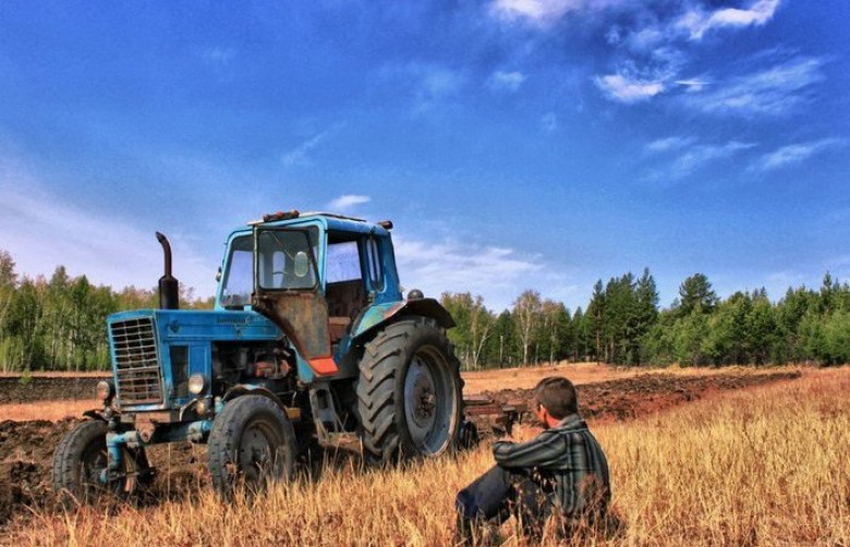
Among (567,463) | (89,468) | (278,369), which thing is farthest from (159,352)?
(567,463)

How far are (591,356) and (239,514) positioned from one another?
9270cm

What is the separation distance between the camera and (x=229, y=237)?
823 centimetres

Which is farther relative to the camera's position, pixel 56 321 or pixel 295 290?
pixel 56 321

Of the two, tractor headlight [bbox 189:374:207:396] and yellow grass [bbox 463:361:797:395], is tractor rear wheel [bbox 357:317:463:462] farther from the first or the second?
yellow grass [bbox 463:361:797:395]

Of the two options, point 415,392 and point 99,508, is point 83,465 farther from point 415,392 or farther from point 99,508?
point 415,392

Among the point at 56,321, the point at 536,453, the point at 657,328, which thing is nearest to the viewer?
the point at 536,453

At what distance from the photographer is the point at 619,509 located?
4.59 m

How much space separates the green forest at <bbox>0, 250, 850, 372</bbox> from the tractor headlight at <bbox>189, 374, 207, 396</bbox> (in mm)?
42817

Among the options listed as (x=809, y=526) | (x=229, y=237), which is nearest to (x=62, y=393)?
(x=229, y=237)

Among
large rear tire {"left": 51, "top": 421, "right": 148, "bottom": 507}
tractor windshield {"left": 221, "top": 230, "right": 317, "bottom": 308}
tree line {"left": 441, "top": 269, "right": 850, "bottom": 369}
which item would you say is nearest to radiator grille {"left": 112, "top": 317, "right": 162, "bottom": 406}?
large rear tire {"left": 51, "top": 421, "right": 148, "bottom": 507}

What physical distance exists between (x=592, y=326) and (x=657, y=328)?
9.62m

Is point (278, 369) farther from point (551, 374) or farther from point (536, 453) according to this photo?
point (551, 374)

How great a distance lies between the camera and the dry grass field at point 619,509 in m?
4.14

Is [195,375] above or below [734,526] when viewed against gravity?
above
